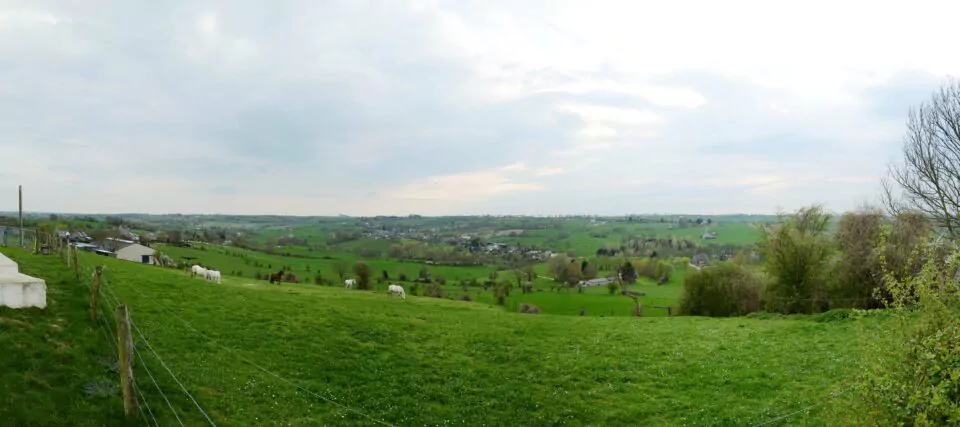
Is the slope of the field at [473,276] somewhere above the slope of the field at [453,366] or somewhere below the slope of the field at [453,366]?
below

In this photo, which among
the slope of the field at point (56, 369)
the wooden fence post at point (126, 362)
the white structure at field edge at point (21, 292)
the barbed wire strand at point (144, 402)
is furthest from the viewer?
the white structure at field edge at point (21, 292)

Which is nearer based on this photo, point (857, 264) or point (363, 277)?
point (857, 264)

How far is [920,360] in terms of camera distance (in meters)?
8.02

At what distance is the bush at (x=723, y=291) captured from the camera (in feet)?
149

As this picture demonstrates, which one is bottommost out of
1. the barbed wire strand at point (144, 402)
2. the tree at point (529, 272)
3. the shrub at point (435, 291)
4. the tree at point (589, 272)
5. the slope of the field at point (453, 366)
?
the tree at point (529, 272)

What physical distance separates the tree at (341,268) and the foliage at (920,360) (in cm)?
8453

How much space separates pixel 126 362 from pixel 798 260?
43812 millimetres

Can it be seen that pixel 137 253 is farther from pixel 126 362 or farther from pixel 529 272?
pixel 126 362

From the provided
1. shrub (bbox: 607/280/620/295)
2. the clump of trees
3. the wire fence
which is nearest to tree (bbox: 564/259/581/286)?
shrub (bbox: 607/280/620/295)

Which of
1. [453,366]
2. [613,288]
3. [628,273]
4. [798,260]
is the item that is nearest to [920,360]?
[453,366]

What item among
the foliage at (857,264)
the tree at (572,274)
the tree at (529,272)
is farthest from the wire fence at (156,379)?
the tree at (529,272)

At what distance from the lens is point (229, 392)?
1625cm

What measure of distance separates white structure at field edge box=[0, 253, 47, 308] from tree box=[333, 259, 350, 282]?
232 feet

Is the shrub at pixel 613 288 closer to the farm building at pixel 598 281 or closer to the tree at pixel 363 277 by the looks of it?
the farm building at pixel 598 281
